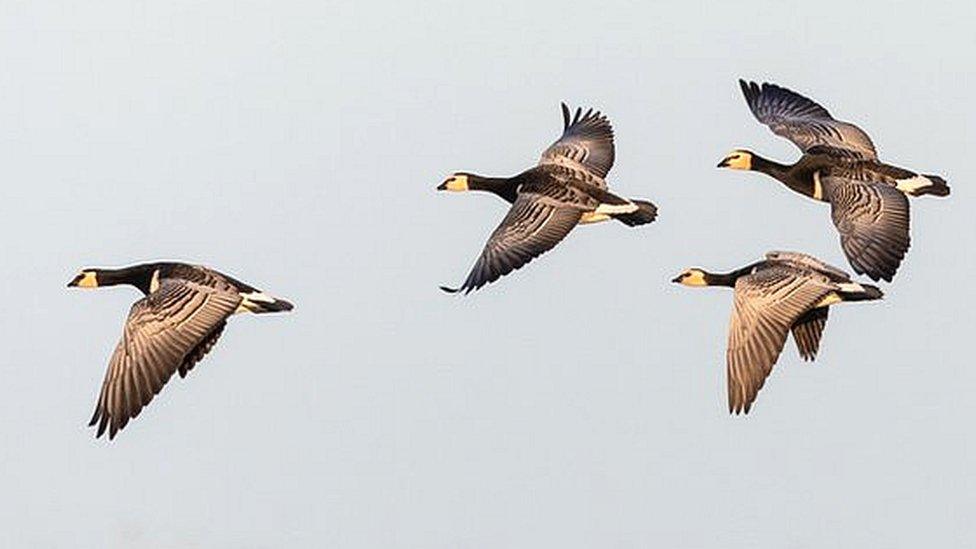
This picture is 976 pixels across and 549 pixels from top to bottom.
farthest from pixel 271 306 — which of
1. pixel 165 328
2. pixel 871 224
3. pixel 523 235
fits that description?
pixel 871 224

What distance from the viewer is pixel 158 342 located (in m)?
52.9

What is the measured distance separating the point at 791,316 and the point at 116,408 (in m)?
12.7

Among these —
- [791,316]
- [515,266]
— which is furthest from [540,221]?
[791,316]

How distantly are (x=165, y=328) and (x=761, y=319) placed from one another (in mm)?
10896

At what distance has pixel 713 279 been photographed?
62.3 m

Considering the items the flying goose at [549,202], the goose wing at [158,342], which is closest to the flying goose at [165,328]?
the goose wing at [158,342]

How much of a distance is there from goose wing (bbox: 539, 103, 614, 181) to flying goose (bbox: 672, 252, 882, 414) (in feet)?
17.3

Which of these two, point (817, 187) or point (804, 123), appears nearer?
point (817, 187)

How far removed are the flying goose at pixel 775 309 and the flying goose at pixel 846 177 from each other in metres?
0.63

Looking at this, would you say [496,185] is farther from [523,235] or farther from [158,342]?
[158,342]

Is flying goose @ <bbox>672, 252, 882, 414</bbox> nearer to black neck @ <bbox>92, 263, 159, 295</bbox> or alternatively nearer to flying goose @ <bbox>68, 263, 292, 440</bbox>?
flying goose @ <bbox>68, 263, 292, 440</bbox>

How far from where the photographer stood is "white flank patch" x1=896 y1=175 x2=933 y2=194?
6194cm

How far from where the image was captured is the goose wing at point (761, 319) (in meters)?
53.6

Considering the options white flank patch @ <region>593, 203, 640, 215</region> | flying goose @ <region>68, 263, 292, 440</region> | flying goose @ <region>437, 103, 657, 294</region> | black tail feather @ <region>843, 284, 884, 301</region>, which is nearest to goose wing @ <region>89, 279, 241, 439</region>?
flying goose @ <region>68, 263, 292, 440</region>
